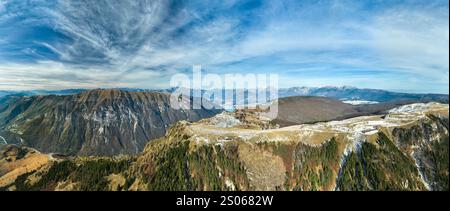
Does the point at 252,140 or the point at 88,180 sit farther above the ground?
the point at 252,140

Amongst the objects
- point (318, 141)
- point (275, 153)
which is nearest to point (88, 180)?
point (275, 153)

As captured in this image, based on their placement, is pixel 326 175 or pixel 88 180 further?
pixel 88 180
